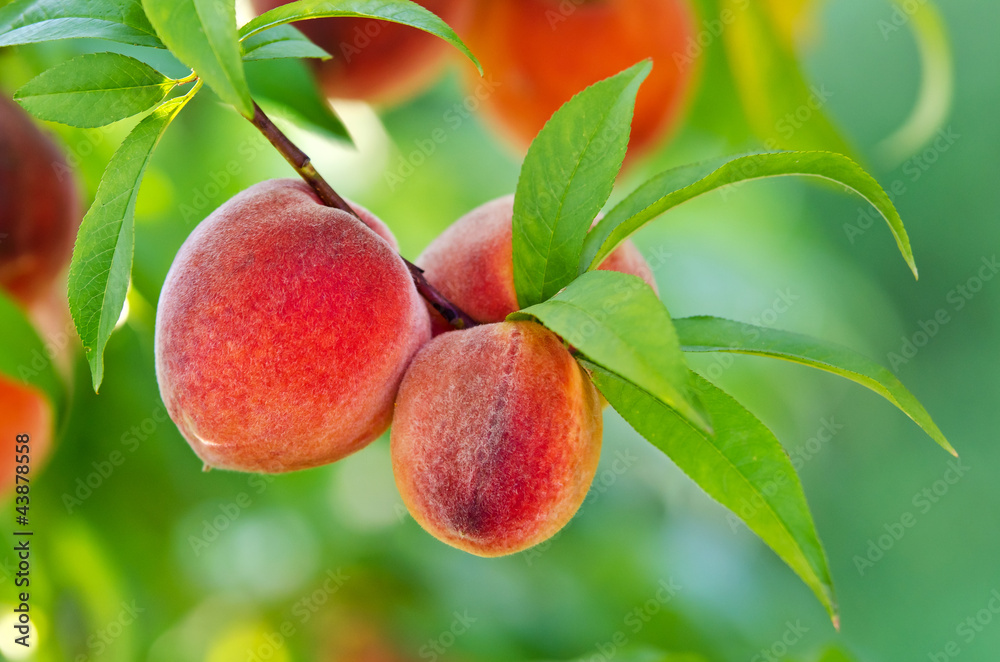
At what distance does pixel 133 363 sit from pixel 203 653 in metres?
0.37

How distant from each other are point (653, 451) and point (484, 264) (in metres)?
1.26

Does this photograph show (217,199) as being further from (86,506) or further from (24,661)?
(24,661)

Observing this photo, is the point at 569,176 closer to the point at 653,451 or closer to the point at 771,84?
the point at 771,84

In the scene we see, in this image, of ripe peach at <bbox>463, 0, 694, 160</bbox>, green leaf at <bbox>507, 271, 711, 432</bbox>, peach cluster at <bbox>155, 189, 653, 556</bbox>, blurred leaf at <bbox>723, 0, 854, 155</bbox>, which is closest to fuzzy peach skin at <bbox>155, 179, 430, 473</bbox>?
peach cluster at <bbox>155, 189, 653, 556</bbox>

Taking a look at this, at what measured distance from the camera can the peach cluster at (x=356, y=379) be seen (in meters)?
0.41

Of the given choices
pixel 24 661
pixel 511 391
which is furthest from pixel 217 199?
pixel 511 391

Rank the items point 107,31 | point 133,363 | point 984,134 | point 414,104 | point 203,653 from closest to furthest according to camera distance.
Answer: point 107,31 → point 133,363 → point 203,653 → point 414,104 → point 984,134

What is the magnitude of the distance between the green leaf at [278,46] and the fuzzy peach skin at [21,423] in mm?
448

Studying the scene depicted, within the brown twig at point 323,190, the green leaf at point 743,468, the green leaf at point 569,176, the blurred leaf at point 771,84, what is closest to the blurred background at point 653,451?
the blurred leaf at point 771,84

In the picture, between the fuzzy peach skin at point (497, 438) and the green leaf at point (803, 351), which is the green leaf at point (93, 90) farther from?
the green leaf at point (803, 351)

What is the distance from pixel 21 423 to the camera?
0.75 meters

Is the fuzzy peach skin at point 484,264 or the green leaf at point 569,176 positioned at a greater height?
the green leaf at point 569,176

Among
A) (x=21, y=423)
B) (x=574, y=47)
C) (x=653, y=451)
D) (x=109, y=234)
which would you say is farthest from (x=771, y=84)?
(x=653, y=451)

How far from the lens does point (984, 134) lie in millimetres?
2354
